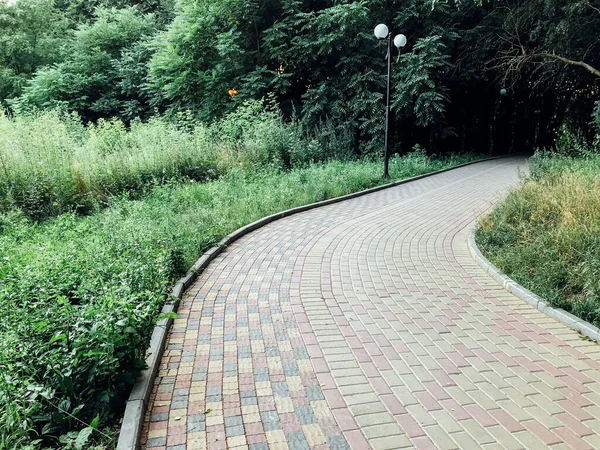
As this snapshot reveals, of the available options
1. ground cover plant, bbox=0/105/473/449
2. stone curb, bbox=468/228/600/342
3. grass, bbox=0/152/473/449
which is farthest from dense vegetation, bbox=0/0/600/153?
grass, bbox=0/152/473/449

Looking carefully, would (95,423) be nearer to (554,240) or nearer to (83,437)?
(83,437)

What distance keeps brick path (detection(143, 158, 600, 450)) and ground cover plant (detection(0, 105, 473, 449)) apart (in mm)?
523

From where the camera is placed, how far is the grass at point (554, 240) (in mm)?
4824

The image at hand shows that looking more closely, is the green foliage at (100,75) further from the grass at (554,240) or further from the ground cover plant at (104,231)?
the grass at (554,240)

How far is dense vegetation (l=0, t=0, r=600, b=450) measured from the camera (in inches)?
125

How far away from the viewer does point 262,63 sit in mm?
21344

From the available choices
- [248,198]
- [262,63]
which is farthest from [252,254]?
[262,63]

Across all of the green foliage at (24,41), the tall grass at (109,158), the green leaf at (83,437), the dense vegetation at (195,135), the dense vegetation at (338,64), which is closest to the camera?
the green leaf at (83,437)

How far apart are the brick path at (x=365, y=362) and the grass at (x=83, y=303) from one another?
1.42ft

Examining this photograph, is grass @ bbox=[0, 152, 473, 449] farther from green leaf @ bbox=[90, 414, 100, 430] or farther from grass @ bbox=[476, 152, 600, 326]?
grass @ bbox=[476, 152, 600, 326]

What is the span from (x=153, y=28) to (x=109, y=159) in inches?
870

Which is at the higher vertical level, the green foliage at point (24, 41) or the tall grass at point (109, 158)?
the green foliage at point (24, 41)

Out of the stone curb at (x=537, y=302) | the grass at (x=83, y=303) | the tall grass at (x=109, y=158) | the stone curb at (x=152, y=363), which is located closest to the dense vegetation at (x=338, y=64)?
the tall grass at (x=109, y=158)

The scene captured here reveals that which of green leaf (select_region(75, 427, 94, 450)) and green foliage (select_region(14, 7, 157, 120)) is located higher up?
green foliage (select_region(14, 7, 157, 120))
